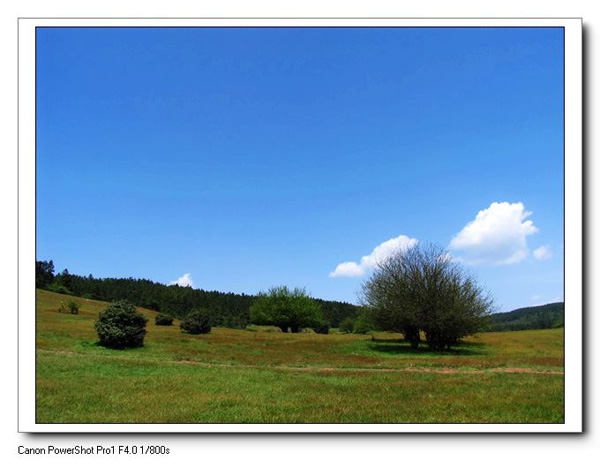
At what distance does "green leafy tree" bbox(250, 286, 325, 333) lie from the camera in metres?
76.6

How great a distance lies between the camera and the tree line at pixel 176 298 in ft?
273

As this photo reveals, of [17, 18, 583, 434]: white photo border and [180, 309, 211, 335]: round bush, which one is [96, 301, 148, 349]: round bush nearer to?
[17, 18, 583, 434]: white photo border

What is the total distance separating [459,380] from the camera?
1527 cm

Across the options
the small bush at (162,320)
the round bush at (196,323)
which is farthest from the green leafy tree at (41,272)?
the small bush at (162,320)

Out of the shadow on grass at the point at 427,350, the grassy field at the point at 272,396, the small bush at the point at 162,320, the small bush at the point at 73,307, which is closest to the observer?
the grassy field at the point at 272,396

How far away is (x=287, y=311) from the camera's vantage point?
7688 cm

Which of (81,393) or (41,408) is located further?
(81,393)

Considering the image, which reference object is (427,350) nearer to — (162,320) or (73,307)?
(73,307)
